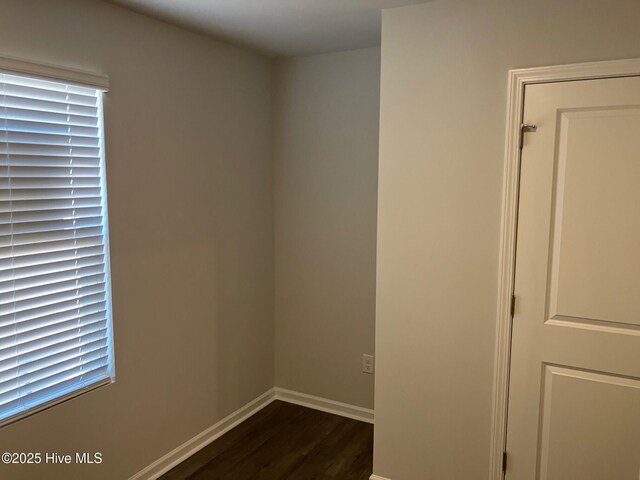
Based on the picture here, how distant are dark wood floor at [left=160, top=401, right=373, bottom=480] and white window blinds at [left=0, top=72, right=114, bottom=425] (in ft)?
2.80

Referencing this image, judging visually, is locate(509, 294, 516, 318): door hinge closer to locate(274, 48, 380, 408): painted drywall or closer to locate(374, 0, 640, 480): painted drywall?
locate(374, 0, 640, 480): painted drywall

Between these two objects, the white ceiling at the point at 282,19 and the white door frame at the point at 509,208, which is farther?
the white ceiling at the point at 282,19

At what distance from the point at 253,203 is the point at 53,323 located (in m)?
1.47

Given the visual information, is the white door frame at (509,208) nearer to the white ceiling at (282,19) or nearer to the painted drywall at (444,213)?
the painted drywall at (444,213)

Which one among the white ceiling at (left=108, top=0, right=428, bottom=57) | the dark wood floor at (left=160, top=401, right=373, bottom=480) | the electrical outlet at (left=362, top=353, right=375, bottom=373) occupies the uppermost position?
the white ceiling at (left=108, top=0, right=428, bottom=57)

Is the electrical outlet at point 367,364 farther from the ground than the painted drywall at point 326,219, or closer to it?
closer to it

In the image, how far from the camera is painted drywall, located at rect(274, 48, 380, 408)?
10.3 ft

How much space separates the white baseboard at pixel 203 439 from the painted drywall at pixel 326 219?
263mm

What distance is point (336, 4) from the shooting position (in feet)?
7.45

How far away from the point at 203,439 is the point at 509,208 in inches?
84.5

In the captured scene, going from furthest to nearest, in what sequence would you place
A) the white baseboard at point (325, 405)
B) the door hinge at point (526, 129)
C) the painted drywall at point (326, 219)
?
the white baseboard at point (325, 405) → the painted drywall at point (326, 219) → the door hinge at point (526, 129)

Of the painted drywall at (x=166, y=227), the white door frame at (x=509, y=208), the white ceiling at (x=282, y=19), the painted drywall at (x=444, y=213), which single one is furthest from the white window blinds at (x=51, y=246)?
the white door frame at (x=509, y=208)

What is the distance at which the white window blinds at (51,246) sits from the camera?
1.97 m

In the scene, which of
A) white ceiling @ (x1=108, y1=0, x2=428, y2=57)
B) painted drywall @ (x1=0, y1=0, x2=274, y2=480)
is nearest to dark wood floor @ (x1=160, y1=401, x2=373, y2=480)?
painted drywall @ (x1=0, y1=0, x2=274, y2=480)
